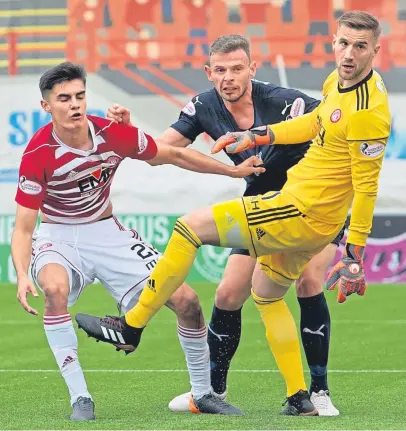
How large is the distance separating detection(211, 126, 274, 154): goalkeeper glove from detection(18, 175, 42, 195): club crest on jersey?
1.02m

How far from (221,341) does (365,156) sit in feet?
6.08

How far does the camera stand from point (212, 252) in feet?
Result: 50.7

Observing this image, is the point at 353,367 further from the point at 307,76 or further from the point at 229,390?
the point at 307,76

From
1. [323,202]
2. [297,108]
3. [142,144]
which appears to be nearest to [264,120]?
[297,108]

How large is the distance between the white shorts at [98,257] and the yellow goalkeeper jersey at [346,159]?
1138mm

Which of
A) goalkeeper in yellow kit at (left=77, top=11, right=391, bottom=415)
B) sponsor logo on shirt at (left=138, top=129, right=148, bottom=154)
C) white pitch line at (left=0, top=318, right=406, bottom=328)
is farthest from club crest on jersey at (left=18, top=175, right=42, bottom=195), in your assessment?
white pitch line at (left=0, top=318, right=406, bottom=328)

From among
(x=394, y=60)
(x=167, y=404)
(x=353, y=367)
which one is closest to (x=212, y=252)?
(x=394, y=60)

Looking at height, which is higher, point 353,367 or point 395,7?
point 395,7

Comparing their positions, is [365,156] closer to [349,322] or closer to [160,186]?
[349,322]

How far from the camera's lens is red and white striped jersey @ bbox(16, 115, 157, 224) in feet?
22.8

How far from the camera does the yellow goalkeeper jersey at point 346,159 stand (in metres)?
6.23

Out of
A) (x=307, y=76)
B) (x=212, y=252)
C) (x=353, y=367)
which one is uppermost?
(x=307, y=76)

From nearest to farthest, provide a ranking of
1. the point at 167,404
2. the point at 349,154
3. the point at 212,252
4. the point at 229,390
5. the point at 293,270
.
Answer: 1. the point at 349,154
2. the point at 293,270
3. the point at 167,404
4. the point at 229,390
5. the point at 212,252

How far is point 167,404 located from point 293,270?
1337 mm
